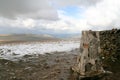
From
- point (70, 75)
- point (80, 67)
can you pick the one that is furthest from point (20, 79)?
point (80, 67)

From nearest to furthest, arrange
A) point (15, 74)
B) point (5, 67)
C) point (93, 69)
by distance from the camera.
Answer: point (93, 69) < point (15, 74) < point (5, 67)

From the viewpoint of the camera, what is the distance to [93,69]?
11109 mm

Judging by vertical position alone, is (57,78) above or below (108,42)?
below

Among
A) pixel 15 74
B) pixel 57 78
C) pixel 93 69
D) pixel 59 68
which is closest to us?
pixel 93 69

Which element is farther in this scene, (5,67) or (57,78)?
(5,67)

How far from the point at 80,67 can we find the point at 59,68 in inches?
144

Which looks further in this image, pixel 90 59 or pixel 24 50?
pixel 24 50

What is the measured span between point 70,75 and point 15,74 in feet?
11.7

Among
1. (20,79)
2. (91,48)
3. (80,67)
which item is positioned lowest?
(20,79)

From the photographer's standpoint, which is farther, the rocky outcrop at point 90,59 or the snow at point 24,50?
the snow at point 24,50

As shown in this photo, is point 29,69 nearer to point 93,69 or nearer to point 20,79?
point 20,79

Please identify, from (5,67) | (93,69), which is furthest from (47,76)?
(5,67)

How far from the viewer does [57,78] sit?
1231 cm

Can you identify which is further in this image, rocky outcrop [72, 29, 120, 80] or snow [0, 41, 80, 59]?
snow [0, 41, 80, 59]
